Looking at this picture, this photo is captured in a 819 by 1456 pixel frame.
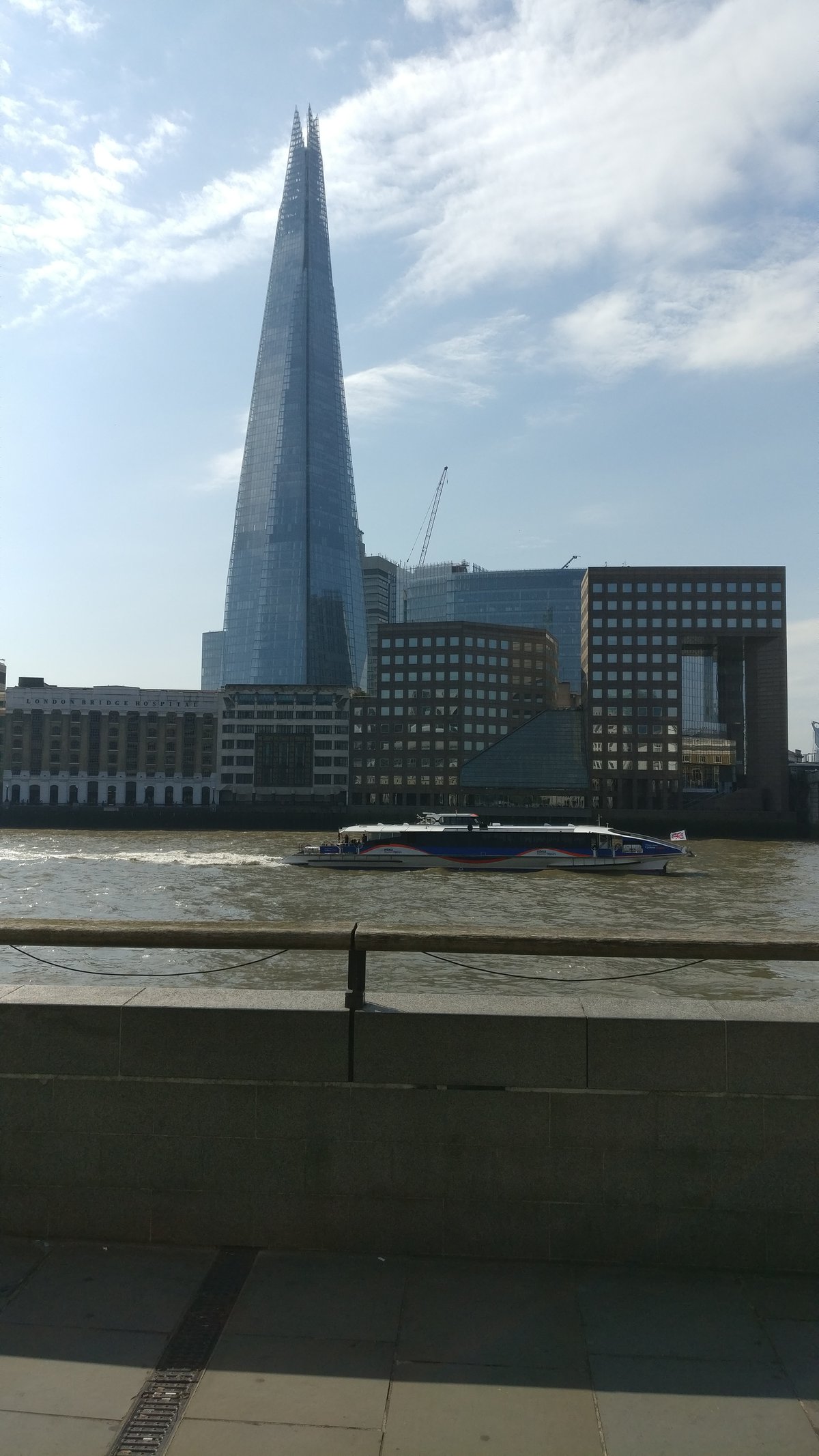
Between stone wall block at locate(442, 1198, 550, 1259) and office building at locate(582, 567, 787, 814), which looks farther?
office building at locate(582, 567, 787, 814)

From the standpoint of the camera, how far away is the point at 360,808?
14362 cm

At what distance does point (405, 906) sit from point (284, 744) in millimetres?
131446

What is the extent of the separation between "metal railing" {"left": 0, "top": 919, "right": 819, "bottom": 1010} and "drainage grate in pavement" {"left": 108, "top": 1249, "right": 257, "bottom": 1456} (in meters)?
1.55

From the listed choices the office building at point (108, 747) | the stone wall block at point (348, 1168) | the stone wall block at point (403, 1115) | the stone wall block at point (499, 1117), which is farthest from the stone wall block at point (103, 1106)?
the office building at point (108, 747)

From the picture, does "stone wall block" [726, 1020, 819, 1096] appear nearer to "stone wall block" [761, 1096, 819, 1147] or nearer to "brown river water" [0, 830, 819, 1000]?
"stone wall block" [761, 1096, 819, 1147]

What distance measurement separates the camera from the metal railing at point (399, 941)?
569cm

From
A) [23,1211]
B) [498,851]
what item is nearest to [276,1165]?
[23,1211]

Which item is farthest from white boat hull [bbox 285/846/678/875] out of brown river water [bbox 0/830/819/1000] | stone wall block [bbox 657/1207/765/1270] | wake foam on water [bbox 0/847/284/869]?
stone wall block [bbox 657/1207/765/1270]

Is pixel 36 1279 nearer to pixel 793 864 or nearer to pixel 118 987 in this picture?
pixel 118 987

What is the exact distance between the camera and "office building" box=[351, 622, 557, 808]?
165250 mm

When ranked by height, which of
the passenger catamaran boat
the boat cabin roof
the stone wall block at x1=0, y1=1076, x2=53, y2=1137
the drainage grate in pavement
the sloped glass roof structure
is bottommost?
the passenger catamaran boat

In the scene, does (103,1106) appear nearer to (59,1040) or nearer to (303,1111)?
(59,1040)

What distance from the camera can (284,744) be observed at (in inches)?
6983

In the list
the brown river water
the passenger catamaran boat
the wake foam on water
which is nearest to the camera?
the brown river water
